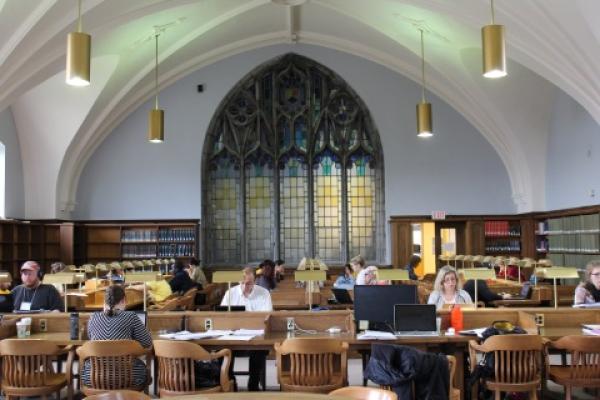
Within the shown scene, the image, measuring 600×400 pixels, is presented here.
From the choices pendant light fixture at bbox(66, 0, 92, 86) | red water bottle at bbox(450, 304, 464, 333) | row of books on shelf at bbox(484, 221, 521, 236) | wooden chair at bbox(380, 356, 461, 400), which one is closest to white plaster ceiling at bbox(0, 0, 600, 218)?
row of books on shelf at bbox(484, 221, 521, 236)

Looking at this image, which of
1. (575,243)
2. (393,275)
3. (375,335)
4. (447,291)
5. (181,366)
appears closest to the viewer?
(181,366)

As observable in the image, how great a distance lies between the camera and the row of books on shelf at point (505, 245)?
15.5 metres

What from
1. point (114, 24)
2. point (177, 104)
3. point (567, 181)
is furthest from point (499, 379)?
point (177, 104)

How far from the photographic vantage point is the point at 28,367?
512cm

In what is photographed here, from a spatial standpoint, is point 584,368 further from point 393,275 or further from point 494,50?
point 494,50

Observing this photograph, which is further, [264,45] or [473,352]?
[264,45]

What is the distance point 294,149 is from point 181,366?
11.8m

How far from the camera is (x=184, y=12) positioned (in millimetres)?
12625

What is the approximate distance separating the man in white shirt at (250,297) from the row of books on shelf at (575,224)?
6.97 metres

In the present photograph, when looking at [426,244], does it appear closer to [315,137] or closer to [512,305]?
[315,137]

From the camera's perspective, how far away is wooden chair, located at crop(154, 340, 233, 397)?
4734 millimetres

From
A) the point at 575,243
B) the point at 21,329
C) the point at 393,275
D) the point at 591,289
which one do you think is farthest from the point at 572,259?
the point at 21,329

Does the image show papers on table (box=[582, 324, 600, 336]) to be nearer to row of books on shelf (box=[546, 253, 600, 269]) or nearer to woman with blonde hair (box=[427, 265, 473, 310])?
woman with blonde hair (box=[427, 265, 473, 310])

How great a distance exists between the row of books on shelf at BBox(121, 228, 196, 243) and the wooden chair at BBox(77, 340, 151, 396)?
1085cm
